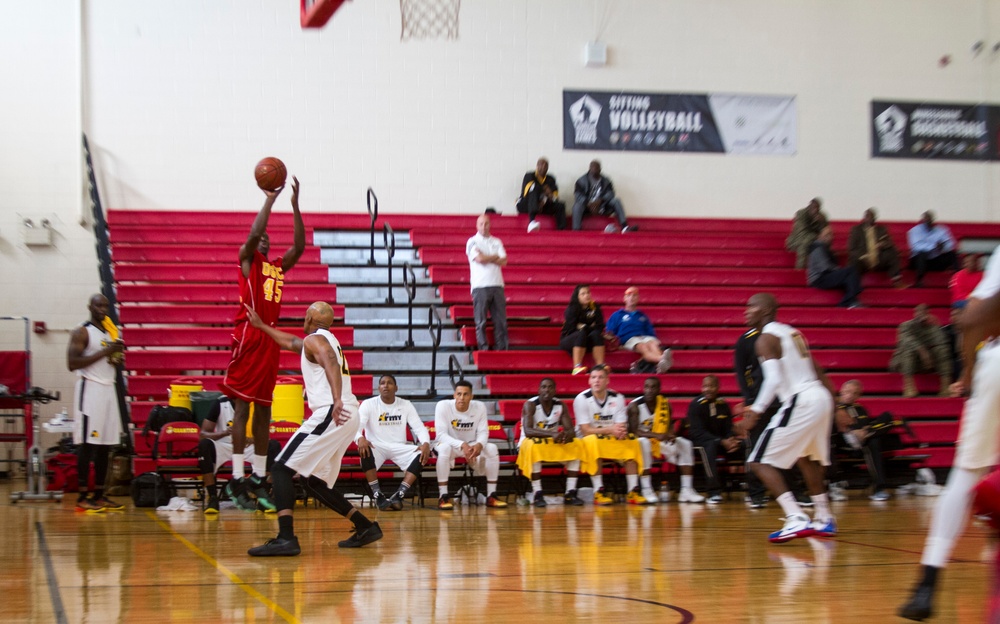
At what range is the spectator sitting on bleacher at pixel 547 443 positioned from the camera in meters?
9.79

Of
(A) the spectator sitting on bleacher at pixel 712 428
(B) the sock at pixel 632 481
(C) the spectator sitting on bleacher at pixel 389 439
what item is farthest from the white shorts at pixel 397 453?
(A) the spectator sitting on bleacher at pixel 712 428

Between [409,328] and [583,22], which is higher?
[583,22]

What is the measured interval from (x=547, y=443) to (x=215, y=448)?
3.13m

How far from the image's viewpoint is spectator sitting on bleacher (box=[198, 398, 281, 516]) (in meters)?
8.78

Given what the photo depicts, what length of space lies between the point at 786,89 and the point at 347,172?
7045 mm

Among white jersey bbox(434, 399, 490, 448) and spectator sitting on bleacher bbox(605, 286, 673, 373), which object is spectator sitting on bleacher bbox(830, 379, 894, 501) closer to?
spectator sitting on bleacher bbox(605, 286, 673, 373)

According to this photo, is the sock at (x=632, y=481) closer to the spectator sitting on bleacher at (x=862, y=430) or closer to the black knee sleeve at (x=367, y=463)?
the spectator sitting on bleacher at (x=862, y=430)

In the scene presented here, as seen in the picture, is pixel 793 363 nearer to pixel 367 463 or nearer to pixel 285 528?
pixel 285 528

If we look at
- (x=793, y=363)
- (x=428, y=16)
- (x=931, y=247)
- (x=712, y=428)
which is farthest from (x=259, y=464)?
(x=931, y=247)

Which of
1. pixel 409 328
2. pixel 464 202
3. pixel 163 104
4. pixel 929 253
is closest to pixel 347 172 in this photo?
pixel 464 202

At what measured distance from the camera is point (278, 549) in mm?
5961

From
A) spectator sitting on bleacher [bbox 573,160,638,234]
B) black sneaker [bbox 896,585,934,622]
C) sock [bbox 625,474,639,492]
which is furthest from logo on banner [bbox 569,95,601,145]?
black sneaker [bbox 896,585,934,622]

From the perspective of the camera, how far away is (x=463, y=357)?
12.2m

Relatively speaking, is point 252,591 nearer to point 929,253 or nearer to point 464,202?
point 464,202
